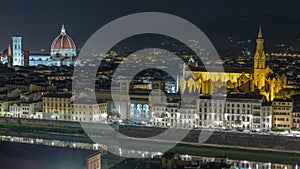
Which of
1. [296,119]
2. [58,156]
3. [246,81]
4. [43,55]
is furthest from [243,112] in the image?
[43,55]

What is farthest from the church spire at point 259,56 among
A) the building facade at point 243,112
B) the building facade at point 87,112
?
the building facade at point 87,112

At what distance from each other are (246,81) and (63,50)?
67.7 ft

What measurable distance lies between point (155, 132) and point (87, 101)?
265 cm

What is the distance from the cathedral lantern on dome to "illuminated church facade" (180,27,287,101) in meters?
17.4

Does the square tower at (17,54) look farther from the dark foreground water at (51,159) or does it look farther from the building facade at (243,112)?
the building facade at (243,112)

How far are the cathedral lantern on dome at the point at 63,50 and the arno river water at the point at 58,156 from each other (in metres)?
21.3

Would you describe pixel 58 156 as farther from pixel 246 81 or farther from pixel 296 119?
pixel 246 81

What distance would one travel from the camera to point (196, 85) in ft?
52.7

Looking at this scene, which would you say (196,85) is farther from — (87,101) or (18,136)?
(18,136)

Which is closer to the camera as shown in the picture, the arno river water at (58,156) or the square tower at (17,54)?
the arno river water at (58,156)

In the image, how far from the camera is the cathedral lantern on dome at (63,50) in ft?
110

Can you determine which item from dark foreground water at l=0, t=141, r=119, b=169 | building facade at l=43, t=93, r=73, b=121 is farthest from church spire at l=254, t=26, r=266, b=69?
dark foreground water at l=0, t=141, r=119, b=169

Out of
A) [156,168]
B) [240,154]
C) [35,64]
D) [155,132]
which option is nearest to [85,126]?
[155,132]

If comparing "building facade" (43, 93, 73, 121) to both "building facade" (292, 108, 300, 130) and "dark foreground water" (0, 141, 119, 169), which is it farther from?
"building facade" (292, 108, 300, 130)
